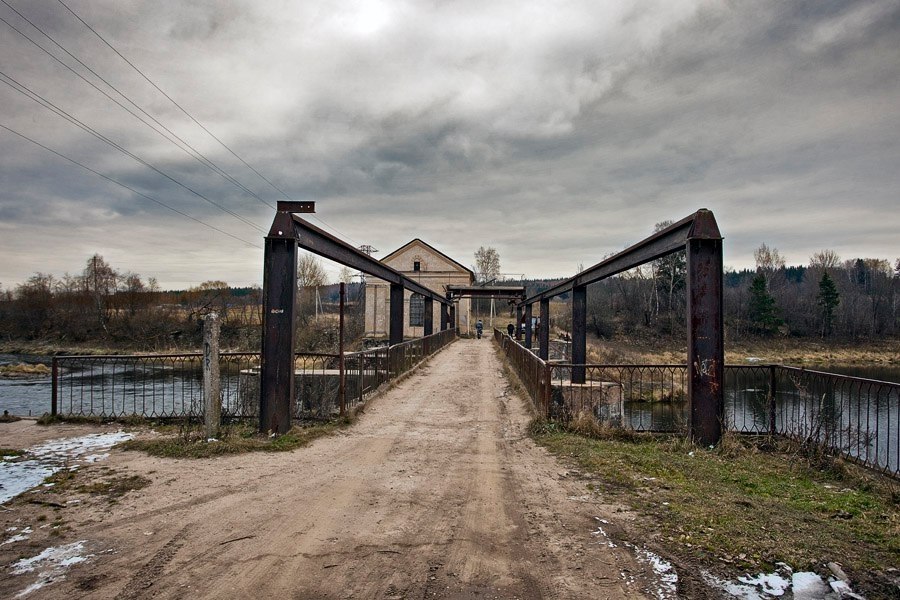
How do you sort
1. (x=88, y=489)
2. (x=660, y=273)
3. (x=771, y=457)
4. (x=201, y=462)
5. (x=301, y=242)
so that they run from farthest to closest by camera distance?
(x=660, y=273)
(x=301, y=242)
(x=771, y=457)
(x=201, y=462)
(x=88, y=489)

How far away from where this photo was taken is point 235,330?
46062mm

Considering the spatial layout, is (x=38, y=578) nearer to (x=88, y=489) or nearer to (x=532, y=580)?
(x=88, y=489)

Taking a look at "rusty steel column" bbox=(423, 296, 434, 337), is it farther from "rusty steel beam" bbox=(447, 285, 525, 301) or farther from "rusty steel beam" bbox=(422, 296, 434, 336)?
"rusty steel beam" bbox=(447, 285, 525, 301)

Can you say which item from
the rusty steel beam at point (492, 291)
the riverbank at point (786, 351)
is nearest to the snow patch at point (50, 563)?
the rusty steel beam at point (492, 291)

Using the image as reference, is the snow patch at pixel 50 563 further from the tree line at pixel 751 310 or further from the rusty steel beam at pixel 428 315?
the tree line at pixel 751 310

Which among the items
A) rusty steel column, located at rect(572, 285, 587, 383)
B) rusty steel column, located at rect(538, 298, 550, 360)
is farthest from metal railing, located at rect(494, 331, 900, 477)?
rusty steel column, located at rect(538, 298, 550, 360)

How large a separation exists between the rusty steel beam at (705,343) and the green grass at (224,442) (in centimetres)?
577

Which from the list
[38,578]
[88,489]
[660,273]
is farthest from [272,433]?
[660,273]

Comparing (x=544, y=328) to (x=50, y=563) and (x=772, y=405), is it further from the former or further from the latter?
(x=50, y=563)

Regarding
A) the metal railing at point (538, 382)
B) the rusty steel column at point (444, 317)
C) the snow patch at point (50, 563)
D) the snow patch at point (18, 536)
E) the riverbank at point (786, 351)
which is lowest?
the riverbank at point (786, 351)

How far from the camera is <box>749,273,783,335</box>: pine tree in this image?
5053cm

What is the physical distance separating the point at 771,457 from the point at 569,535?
4.39m

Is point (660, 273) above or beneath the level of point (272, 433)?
above

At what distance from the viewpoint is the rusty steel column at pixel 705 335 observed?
745 centimetres
